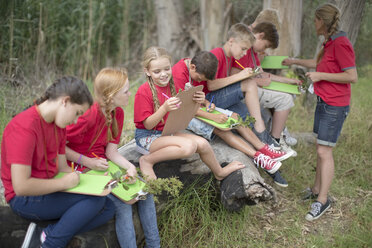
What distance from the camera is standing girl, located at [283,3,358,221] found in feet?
10.1

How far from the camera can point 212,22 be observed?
6.59 m

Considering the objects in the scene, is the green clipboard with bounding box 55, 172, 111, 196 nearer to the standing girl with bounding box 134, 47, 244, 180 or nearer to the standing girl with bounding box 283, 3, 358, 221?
the standing girl with bounding box 134, 47, 244, 180

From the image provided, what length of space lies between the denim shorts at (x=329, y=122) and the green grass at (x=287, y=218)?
2.23 ft

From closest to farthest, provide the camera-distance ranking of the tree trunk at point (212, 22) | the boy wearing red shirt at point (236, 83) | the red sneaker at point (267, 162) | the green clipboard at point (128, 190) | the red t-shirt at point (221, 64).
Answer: the green clipboard at point (128, 190), the red sneaker at point (267, 162), the boy wearing red shirt at point (236, 83), the red t-shirt at point (221, 64), the tree trunk at point (212, 22)

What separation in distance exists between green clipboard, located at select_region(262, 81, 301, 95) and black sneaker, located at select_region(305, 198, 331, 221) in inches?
45.0

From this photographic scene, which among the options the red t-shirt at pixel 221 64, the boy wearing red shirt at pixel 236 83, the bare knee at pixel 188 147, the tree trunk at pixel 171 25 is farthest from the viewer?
the tree trunk at pixel 171 25

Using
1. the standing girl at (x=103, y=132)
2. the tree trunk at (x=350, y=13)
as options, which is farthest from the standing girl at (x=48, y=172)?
Answer: the tree trunk at (x=350, y=13)

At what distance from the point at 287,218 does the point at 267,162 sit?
1.84ft

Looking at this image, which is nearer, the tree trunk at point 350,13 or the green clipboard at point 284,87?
Result: the green clipboard at point 284,87

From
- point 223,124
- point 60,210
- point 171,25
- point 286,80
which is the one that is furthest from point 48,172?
point 171,25

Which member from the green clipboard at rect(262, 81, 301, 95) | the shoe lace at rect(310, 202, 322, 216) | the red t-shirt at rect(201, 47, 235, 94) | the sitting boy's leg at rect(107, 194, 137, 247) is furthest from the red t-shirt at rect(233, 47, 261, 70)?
the sitting boy's leg at rect(107, 194, 137, 247)

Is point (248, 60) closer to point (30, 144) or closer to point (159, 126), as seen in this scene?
point (159, 126)

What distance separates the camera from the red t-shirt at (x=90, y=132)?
2.27 metres

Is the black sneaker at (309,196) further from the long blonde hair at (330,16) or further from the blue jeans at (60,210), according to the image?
the blue jeans at (60,210)
